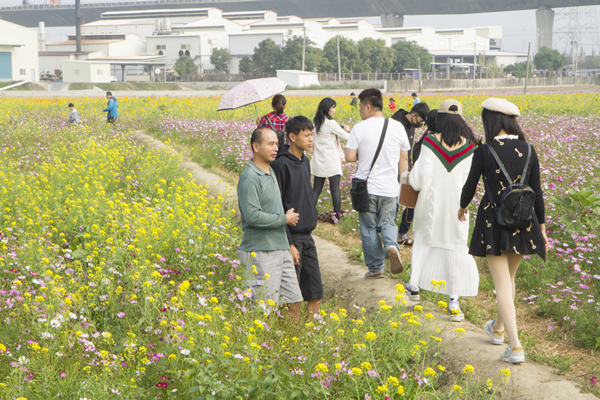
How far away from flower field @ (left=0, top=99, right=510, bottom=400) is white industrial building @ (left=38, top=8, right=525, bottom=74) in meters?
67.2

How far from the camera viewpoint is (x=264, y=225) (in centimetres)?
347

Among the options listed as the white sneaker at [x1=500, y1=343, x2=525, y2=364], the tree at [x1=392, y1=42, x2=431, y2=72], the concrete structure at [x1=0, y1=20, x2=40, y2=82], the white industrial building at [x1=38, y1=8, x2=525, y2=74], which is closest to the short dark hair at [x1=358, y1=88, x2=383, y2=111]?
the white sneaker at [x1=500, y1=343, x2=525, y2=364]

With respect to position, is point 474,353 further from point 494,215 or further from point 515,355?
point 494,215

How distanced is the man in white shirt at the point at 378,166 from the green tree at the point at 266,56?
216 feet

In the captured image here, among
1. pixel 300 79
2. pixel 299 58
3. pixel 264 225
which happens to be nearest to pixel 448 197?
pixel 264 225

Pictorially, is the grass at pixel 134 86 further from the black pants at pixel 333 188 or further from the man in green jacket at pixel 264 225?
the man in green jacket at pixel 264 225

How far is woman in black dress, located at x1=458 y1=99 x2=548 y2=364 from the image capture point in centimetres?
329

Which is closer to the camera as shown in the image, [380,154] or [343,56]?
[380,154]

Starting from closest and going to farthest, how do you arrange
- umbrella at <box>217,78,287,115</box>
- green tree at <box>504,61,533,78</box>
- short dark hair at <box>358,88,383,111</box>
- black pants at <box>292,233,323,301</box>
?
black pants at <box>292,233,323,301</box> → short dark hair at <box>358,88,383,111</box> → umbrella at <box>217,78,287,115</box> → green tree at <box>504,61,533,78</box>

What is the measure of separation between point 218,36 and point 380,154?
78890mm

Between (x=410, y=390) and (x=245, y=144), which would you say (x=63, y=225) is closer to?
(x=410, y=390)

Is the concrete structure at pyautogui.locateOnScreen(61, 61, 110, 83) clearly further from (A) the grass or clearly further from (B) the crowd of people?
(B) the crowd of people

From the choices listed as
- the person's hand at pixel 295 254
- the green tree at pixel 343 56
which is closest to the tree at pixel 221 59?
→ the green tree at pixel 343 56

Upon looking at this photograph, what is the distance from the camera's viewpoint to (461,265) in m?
4.08
